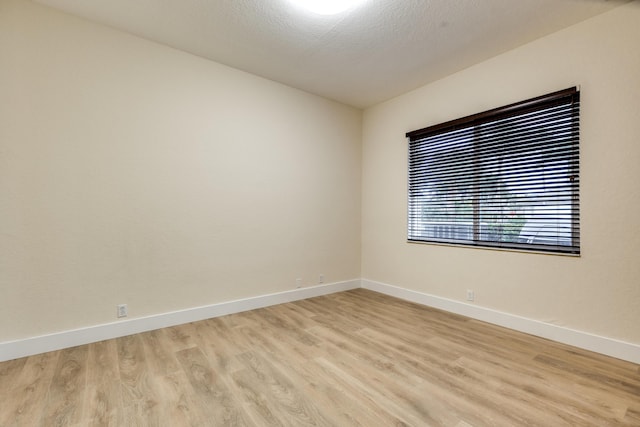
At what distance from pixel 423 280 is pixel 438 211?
37.2 inches

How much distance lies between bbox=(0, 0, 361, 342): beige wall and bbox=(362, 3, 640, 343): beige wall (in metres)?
2.03

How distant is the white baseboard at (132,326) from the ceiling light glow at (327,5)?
311cm

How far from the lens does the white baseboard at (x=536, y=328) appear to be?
2375 millimetres

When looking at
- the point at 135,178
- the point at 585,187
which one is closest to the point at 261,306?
the point at 135,178

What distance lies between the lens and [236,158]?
3512 mm

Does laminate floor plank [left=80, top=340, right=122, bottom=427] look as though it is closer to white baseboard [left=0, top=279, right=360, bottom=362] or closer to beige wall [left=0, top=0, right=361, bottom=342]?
white baseboard [left=0, top=279, right=360, bottom=362]

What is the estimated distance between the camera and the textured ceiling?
241 centimetres

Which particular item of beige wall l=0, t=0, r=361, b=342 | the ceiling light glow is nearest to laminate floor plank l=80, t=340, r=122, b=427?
beige wall l=0, t=0, r=361, b=342

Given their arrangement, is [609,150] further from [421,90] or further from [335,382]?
[335,382]

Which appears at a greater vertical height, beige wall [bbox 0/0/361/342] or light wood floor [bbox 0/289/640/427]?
beige wall [bbox 0/0/361/342]

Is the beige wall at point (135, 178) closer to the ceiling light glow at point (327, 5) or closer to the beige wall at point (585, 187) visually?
the ceiling light glow at point (327, 5)

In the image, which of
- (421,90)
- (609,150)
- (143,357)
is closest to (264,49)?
(421,90)

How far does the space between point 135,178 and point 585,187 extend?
13.9 feet

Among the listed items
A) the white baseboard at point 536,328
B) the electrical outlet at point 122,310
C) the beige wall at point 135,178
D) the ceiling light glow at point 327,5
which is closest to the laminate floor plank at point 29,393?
the beige wall at point 135,178
